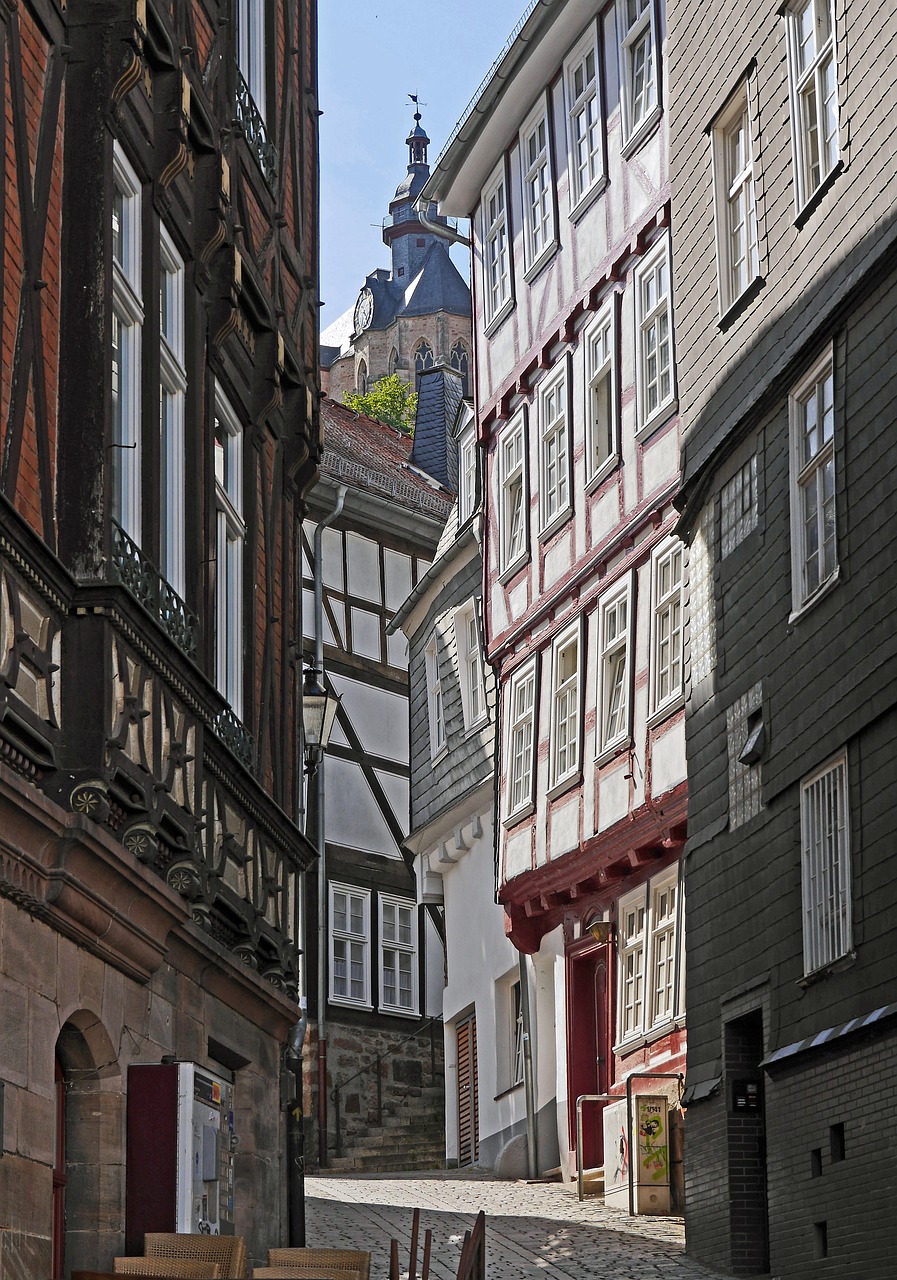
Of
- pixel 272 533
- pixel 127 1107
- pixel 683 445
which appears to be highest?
pixel 683 445

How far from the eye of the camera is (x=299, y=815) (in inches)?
691

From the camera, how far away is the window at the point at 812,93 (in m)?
16.4

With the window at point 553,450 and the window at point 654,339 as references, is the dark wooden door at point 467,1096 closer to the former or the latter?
the window at point 553,450

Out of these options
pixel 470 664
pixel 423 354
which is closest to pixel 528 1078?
pixel 470 664

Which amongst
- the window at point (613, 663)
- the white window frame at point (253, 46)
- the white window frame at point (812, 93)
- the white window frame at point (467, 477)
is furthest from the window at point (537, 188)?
the white window frame at point (253, 46)

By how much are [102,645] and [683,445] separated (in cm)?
1055

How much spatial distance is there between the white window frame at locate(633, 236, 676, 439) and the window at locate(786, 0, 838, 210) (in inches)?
191

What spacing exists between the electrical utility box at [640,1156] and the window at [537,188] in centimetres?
1052

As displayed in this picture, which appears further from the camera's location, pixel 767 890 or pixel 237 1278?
pixel 767 890

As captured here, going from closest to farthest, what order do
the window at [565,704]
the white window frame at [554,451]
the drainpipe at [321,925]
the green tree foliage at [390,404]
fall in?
1. the window at [565,704]
2. the white window frame at [554,451]
3. the drainpipe at [321,925]
4. the green tree foliage at [390,404]

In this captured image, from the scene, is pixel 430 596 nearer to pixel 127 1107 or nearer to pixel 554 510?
pixel 554 510

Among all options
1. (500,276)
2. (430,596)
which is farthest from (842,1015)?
(430,596)

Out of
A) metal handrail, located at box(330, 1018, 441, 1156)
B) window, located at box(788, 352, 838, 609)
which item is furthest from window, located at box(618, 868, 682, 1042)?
metal handrail, located at box(330, 1018, 441, 1156)

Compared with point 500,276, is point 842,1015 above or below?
below
